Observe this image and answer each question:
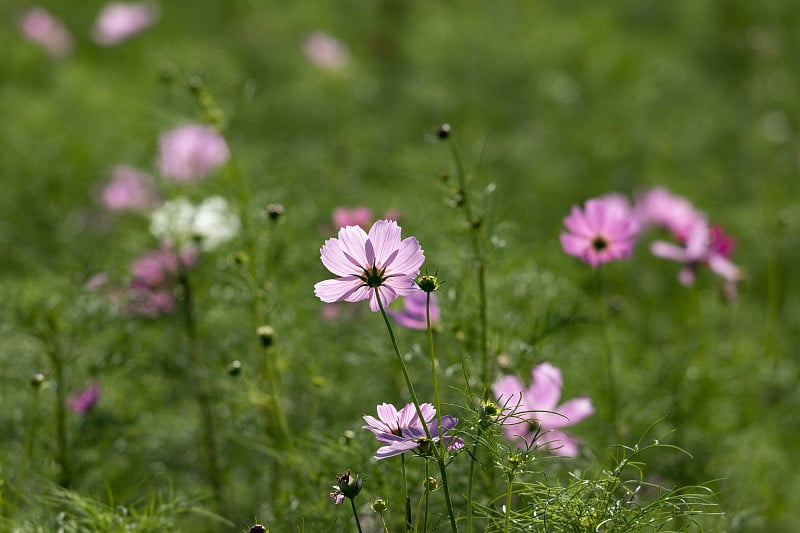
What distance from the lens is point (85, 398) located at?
1.43 m

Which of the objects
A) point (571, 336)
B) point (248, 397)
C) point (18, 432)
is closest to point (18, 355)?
point (18, 432)

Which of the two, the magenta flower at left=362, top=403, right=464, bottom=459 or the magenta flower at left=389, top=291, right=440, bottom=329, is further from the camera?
the magenta flower at left=389, top=291, right=440, bottom=329

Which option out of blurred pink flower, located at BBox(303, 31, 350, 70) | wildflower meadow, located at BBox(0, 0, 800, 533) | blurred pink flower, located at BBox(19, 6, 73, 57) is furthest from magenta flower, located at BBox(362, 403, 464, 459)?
blurred pink flower, located at BBox(19, 6, 73, 57)

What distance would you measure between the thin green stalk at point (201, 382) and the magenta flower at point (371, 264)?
75 centimetres

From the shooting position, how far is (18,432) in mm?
1476

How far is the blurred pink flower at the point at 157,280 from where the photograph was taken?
1563mm

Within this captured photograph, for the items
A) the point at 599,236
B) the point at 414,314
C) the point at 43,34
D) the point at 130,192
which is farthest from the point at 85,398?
the point at 43,34

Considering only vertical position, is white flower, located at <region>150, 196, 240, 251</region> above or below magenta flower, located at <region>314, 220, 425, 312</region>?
above

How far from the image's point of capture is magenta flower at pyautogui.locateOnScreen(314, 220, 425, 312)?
83cm

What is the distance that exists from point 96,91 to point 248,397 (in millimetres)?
2062

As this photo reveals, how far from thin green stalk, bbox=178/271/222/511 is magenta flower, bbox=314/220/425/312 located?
2.47 ft

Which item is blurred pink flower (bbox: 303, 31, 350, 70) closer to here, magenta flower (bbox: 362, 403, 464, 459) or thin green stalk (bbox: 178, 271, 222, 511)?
thin green stalk (bbox: 178, 271, 222, 511)

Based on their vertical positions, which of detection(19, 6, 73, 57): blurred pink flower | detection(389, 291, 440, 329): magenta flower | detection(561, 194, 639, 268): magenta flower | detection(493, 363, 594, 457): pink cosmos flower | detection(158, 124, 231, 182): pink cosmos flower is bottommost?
detection(493, 363, 594, 457): pink cosmos flower

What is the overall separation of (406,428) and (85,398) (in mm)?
767
